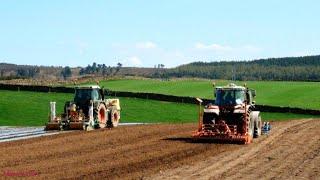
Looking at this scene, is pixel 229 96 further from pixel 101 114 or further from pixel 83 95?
pixel 83 95

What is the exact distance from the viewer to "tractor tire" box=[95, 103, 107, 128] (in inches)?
1224

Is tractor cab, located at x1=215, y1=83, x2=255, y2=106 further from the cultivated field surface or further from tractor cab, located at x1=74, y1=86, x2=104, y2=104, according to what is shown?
tractor cab, located at x1=74, y1=86, x2=104, y2=104

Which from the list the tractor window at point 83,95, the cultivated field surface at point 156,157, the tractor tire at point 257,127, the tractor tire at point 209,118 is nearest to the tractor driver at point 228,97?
the tractor tire at point 209,118

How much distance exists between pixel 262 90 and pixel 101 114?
40391mm

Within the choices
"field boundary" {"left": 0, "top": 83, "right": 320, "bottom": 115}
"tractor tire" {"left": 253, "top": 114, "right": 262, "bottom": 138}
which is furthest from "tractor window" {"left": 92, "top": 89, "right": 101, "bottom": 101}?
"field boundary" {"left": 0, "top": 83, "right": 320, "bottom": 115}

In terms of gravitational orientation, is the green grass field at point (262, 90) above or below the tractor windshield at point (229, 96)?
below

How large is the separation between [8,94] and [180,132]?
29256 millimetres

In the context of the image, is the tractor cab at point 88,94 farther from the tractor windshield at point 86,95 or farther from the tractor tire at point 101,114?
the tractor tire at point 101,114

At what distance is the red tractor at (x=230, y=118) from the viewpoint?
23.5m

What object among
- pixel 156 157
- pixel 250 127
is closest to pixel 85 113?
pixel 250 127

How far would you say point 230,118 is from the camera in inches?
950

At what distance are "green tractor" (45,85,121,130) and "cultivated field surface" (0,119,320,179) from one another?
3.71m

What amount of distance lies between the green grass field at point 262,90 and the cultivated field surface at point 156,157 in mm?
30728

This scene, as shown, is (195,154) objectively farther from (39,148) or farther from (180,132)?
(180,132)
